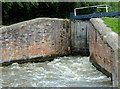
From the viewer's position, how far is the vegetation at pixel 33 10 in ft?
44.0

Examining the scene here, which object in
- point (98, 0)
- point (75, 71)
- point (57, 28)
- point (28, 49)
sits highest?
point (98, 0)

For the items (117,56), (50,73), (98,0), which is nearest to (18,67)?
(50,73)

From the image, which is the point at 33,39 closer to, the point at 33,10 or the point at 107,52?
the point at 107,52

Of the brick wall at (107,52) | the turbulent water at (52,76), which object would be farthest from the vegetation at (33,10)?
the brick wall at (107,52)

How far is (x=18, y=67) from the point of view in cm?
782

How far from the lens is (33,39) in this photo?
346 inches

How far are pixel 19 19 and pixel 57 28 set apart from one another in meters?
6.12

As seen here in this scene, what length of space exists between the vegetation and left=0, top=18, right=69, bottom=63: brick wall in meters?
3.25

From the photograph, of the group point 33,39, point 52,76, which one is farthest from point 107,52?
point 33,39

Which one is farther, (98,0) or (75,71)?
(98,0)

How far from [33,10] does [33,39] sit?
7.43 meters

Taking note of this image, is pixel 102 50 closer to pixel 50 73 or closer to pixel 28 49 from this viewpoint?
pixel 50 73

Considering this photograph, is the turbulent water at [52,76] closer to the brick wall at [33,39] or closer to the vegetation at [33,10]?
the brick wall at [33,39]

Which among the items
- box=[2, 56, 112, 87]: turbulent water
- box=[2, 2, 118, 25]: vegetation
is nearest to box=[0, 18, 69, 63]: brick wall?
box=[2, 56, 112, 87]: turbulent water
